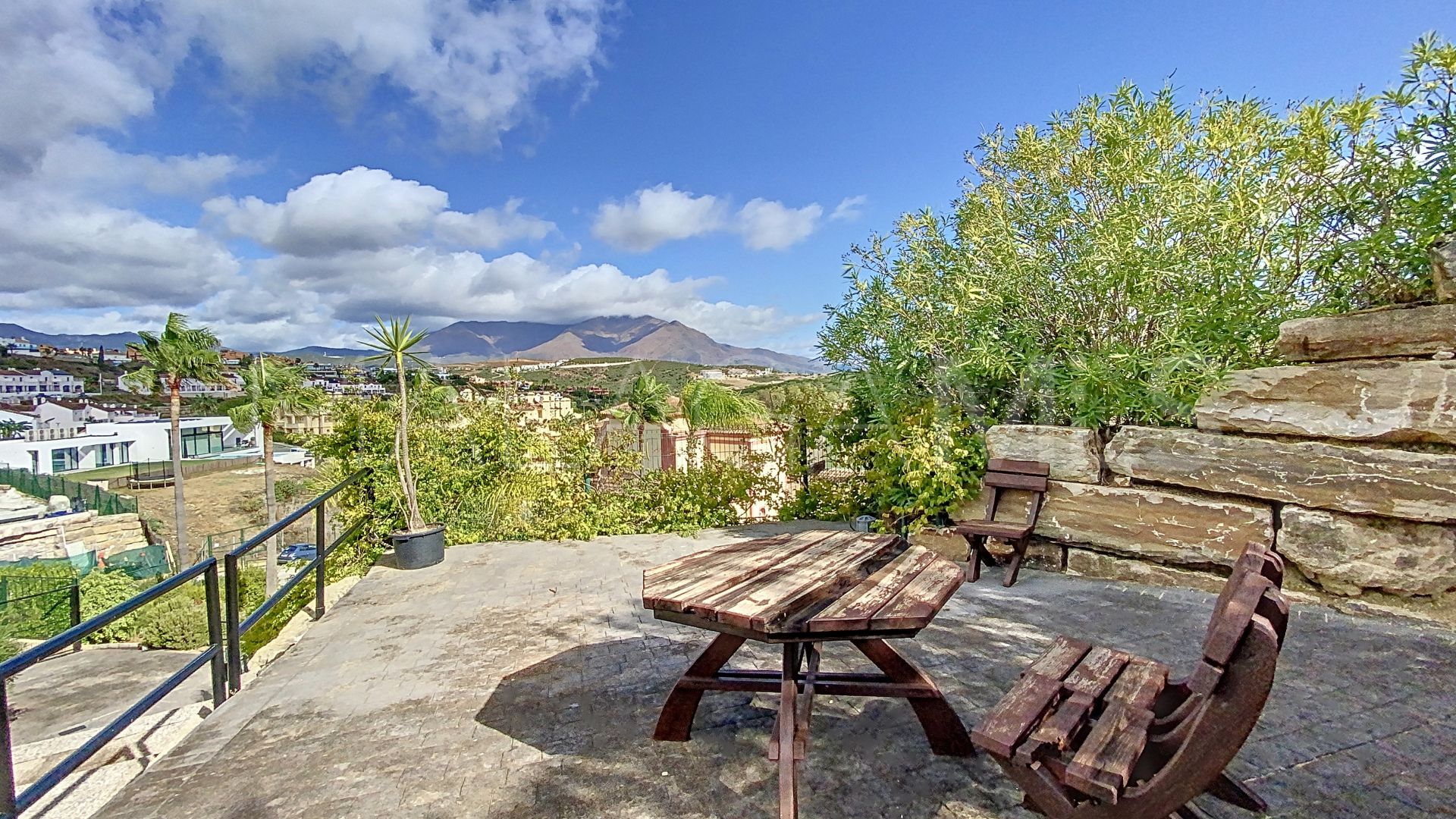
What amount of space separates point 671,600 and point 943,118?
23.4ft

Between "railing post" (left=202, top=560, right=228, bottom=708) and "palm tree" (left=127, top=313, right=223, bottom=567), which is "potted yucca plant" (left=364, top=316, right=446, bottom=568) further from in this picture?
"palm tree" (left=127, top=313, right=223, bottom=567)

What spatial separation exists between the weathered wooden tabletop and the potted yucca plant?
3.72 meters

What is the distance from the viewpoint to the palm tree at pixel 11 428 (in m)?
54.8

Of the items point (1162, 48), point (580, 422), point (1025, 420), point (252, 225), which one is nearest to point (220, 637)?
point (580, 422)

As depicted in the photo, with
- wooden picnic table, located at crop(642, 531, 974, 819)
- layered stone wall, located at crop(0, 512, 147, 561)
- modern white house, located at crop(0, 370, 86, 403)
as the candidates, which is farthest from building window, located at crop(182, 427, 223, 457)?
wooden picnic table, located at crop(642, 531, 974, 819)

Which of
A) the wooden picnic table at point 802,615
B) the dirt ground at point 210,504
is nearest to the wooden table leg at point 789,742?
the wooden picnic table at point 802,615

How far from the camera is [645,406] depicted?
12281mm

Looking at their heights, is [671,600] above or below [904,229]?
below

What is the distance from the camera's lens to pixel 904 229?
5867 millimetres

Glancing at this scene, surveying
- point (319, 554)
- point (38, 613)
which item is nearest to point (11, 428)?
point (38, 613)

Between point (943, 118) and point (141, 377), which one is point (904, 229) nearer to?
point (943, 118)

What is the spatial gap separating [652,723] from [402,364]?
4548mm

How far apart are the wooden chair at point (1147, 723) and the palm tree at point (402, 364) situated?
5170mm

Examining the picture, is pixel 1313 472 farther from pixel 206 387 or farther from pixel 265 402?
pixel 206 387
